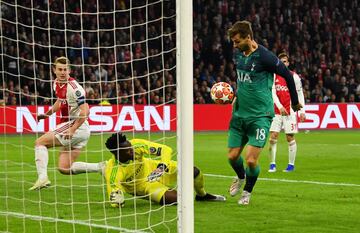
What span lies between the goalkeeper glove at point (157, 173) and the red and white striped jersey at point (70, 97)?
79.5 inches

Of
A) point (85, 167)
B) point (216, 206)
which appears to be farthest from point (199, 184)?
point (85, 167)

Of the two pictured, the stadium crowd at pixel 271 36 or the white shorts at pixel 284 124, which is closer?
the white shorts at pixel 284 124

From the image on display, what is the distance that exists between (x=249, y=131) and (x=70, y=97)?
2950 millimetres

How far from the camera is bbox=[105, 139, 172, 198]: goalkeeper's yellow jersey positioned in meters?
10.0

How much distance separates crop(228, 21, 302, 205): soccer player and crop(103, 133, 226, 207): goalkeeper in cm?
90

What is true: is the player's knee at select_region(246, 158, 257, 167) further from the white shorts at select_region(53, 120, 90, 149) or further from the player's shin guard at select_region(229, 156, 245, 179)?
the white shorts at select_region(53, 120, 90, 149)

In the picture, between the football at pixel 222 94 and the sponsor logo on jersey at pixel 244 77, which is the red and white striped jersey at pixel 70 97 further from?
the sponsor logo on jersey at pixel 244 77

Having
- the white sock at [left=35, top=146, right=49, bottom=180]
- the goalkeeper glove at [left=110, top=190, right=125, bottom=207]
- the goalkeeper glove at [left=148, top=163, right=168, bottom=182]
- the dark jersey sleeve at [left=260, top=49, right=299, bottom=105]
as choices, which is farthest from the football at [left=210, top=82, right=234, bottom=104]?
the white sock at [left=35, top=146, right=49, bottom=180]

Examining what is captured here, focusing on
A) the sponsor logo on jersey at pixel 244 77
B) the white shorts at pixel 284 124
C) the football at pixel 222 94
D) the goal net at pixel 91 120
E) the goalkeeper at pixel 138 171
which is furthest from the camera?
the white shorts at pixel 284 124

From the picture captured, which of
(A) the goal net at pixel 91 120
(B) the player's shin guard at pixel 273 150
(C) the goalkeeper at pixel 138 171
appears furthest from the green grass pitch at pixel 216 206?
(B) the player's shin guard at pixel 273 150

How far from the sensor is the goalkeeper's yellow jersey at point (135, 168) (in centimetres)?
1003

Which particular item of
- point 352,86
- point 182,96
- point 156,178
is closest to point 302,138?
point 352,86

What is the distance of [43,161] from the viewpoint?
40.2 feet

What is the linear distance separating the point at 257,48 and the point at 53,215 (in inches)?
122
